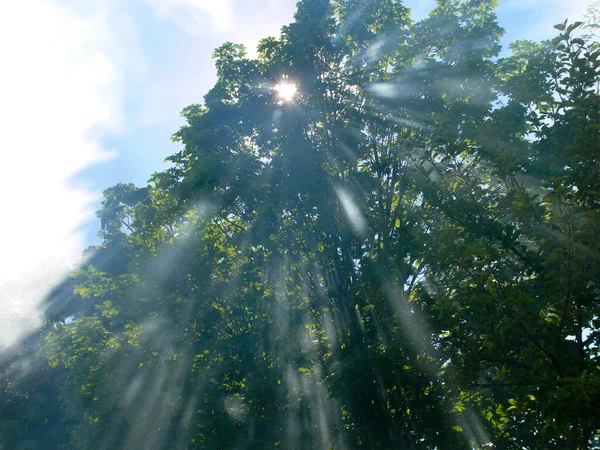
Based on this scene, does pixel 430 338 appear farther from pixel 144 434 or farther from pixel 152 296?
pixel 144 434

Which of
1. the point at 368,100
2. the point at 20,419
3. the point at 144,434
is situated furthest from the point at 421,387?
the point at 20,419

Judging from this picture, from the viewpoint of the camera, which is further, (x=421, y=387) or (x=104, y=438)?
(x=104, y=438)

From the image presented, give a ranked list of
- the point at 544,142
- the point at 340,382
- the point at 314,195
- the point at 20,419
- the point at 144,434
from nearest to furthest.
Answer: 1. the point at 544,142
2. the point at 340,382
3. the point at 314,195
4. the point at 144,434
5. the point at 20,419

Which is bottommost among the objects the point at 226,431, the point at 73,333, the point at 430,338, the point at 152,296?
the point at 430,338

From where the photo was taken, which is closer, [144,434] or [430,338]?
[430,338]

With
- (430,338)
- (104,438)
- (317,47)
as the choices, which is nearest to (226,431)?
(104,438)

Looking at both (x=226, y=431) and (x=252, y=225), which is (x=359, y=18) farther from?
(x=226, y=431)

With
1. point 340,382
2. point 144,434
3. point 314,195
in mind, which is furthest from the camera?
point 144,434

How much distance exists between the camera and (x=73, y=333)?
1402 centimetres

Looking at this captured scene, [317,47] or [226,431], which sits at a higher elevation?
[317,47]

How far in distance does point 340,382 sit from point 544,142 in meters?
5.52

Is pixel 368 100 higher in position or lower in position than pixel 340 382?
higher

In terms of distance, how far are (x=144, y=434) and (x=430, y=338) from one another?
9773 millimetres

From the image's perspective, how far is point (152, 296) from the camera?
11562 millimetres
